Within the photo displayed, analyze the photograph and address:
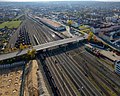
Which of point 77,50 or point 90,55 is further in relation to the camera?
point 77,50

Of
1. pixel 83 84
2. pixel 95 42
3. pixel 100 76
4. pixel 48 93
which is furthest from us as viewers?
pixel 95 42

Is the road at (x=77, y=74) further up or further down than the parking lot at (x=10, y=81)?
further up

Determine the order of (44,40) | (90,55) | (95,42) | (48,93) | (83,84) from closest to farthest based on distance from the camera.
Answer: (48,93)
(83,84)
(90,55)
(95,42)
(44,40)

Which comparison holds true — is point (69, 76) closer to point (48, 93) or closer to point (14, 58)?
point (48, 93)

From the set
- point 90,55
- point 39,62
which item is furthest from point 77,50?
point 39,62

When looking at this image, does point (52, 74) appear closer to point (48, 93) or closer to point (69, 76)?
point (69, 76)

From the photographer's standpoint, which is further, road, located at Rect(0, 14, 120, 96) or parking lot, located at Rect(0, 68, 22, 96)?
parking lot, located at Rect(0, 68, 22, 96)

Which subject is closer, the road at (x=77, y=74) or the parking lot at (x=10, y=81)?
the road at (x=77, y=74)

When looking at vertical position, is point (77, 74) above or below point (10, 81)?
above

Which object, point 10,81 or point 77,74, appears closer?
point 10,81

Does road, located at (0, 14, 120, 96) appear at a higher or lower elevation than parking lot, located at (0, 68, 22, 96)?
higher
